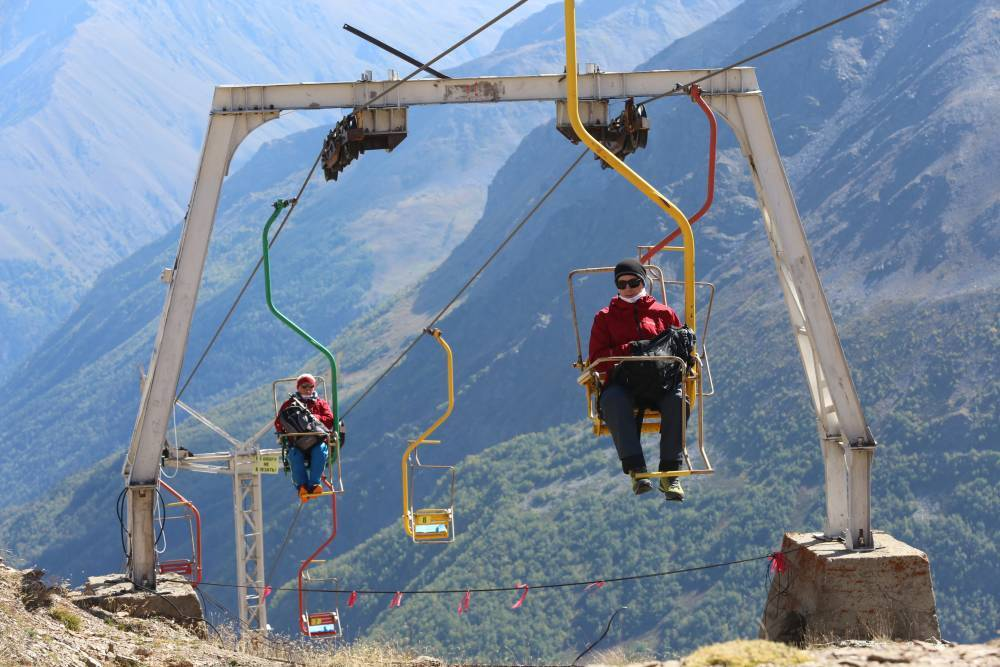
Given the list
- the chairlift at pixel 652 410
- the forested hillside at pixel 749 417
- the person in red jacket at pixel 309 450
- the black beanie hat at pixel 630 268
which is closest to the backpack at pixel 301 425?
the person in red jacket at pixel 309 450

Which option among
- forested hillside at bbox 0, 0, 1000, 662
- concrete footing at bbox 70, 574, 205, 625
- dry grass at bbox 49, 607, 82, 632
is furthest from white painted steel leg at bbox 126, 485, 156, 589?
forested hillside at bbox 0, 0, 1000, 662

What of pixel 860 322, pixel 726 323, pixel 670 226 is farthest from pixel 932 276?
pixel 670 226

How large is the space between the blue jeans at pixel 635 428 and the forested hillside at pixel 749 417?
8522 centimetres

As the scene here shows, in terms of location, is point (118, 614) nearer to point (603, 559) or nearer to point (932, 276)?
point (603, 559)

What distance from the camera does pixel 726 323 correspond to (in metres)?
147

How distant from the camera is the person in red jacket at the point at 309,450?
1501cm

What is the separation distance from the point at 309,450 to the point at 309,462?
12cm

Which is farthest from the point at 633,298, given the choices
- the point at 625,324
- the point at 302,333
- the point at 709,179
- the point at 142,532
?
the point at 142,532

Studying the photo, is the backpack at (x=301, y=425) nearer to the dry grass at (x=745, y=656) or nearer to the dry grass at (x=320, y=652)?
the dry grass at (x=320, y=652)

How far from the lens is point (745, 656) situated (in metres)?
9.14

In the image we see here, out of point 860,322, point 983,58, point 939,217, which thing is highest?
point 983,58

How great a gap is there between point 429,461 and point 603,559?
2106 inches

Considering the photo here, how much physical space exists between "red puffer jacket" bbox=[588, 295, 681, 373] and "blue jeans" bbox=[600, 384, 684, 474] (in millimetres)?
289

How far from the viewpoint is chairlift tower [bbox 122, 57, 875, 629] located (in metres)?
12.6
